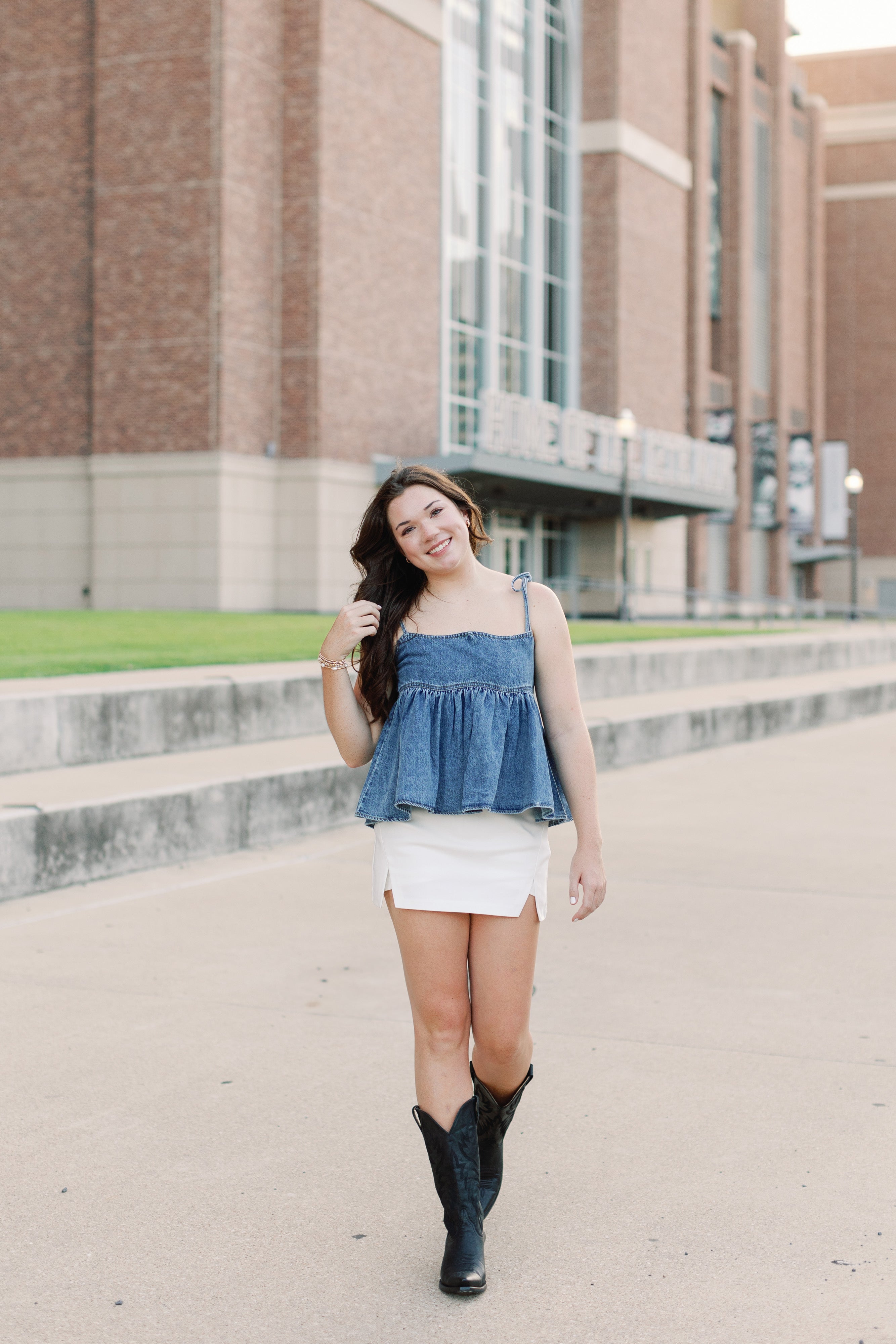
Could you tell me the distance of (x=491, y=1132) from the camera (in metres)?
3.49

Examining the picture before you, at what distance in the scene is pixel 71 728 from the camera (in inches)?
424

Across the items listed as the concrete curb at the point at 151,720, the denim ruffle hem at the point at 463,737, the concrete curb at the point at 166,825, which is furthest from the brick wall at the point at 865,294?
the denim ruffle hem at the point at 463,737

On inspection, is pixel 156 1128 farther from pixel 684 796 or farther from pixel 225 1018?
pixel 684 796

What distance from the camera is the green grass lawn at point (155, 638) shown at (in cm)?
1412

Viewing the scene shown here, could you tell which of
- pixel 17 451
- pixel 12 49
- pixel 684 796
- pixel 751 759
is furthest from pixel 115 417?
pixel 684 796

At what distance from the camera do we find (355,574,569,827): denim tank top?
10.6 ft

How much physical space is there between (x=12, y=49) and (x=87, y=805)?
29025 mm

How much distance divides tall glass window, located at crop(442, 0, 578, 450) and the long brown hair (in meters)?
33.4

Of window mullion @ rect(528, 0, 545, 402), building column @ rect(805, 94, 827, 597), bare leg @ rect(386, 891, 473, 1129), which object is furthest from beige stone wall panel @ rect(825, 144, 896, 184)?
bare leg @ rect(386, 891, 473, 1129)

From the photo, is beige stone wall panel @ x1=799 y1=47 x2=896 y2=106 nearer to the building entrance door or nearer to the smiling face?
the building entrance door

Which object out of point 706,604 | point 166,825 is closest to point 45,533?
point 166,825

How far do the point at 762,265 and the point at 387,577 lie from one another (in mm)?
59494

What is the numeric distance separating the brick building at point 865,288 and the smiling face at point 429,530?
70.8 m

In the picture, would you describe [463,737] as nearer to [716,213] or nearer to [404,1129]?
[404,1129]
